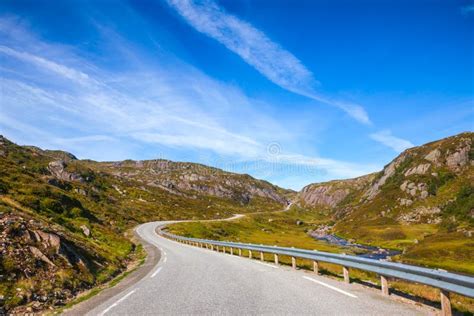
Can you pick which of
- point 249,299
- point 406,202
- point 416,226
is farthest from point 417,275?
point 406,202

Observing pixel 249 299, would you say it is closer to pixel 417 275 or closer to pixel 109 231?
pixel 417 275

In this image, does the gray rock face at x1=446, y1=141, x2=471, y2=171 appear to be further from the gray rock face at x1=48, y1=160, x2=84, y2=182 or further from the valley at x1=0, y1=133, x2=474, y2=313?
the gray rock face at x1=48, y1=160, x2=84, y2=182

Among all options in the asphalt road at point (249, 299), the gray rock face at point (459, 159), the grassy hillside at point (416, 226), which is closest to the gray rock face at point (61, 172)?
the grassy hillside at point (416, 226)

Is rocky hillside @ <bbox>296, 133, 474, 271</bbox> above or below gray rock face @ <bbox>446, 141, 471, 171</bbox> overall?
below

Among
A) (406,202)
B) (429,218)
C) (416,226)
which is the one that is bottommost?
(416,226)

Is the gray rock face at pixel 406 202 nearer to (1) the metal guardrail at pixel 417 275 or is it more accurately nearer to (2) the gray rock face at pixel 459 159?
(2) the gray rock face at pixel 459 159

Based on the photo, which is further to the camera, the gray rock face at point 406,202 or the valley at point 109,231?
the gray rock face at point 406,202

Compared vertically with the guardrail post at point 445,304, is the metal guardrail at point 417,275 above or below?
above

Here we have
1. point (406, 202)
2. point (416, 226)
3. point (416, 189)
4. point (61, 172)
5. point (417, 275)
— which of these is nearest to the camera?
point (417, 275)

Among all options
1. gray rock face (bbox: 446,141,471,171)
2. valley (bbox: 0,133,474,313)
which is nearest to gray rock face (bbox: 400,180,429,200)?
valley (bbox: 0,133,474,313)

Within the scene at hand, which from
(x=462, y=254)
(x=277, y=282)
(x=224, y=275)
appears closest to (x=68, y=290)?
(x=224, y=275)

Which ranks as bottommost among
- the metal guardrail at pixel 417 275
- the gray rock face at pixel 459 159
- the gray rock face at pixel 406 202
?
the metal guardrail at pixel 417 275

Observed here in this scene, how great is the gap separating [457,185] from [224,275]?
618ft

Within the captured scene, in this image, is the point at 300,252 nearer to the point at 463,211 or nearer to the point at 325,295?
the point at 325,295
